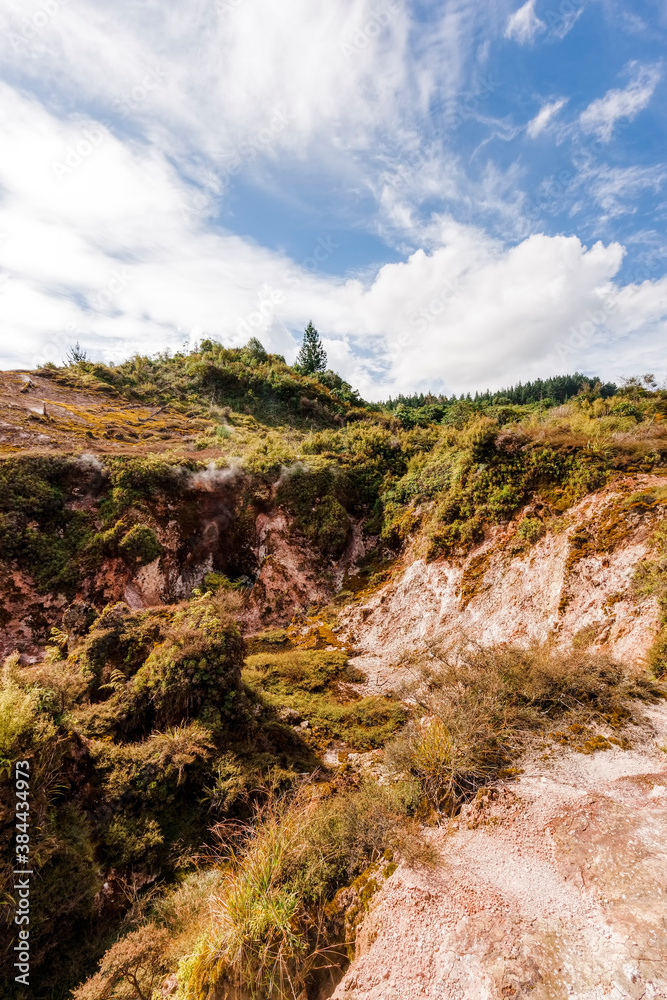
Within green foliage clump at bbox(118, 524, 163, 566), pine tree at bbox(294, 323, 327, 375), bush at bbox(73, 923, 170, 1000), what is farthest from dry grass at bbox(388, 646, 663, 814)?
pine tree at bbox(294, 323, 327, 375)

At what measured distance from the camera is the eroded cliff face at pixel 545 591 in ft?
28.3

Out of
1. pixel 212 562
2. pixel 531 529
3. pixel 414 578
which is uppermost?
pixel 531 529

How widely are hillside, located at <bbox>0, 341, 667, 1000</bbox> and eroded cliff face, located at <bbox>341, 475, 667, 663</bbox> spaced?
0.22 ft

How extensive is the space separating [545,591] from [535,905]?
7732mm

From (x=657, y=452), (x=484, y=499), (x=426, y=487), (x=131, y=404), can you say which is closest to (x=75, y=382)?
(x=131, y=404)

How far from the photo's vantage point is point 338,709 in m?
9.26

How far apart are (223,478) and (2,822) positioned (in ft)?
49.1

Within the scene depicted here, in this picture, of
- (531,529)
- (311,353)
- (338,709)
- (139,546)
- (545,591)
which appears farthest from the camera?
(311,353)

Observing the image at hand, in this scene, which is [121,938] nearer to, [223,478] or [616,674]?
[616,674]

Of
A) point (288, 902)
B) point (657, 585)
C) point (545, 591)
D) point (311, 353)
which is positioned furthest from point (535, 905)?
point (311, 353)

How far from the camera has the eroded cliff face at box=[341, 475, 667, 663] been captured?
8625mm

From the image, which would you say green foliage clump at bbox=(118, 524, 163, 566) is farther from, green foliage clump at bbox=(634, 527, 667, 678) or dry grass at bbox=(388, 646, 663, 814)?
green foliage clump at bbox=(634, 527, 667, 678)

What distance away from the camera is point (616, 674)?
677 cm

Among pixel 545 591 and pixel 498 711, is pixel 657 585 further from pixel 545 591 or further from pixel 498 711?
pixel 498 711
